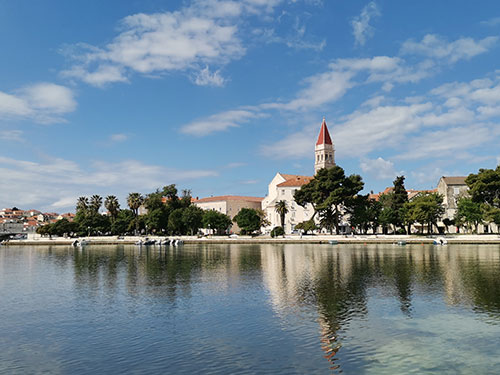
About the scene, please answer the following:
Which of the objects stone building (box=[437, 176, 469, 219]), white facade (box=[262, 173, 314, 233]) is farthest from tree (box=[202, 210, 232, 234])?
stone building (box=[437, 176, 469, 219])

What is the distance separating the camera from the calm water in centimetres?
1559

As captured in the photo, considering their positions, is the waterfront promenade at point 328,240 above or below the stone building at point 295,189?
below

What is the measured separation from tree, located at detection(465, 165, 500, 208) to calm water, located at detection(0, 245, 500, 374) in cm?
5632

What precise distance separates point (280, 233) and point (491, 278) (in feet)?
248

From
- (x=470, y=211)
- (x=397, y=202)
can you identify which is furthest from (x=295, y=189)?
(x=470, y=211)

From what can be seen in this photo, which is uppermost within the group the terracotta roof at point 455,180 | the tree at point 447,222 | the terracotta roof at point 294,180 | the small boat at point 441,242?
the terracotta roof at point 294,180

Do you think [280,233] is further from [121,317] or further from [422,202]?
[121,317]

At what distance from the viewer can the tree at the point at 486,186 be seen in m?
86.9

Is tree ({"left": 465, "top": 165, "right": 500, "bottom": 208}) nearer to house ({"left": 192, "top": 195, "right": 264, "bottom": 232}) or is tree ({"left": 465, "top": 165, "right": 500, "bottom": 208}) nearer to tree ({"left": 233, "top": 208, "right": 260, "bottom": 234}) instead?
tree ({"left": 233, "top": 208, "right": 260, "bottom": 234})

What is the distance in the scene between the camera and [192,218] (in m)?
120

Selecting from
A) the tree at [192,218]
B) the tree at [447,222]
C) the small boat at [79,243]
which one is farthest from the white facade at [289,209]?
the small boat at [79,243]

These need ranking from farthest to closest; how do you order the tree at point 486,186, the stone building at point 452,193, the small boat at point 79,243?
the stone building at point 452,193
the small boat at point 79,243
the tree at point 486,186

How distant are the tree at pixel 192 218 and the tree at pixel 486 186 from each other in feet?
230

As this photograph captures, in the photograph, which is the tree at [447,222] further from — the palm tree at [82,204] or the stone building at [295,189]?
the palm tree at [82,204]
